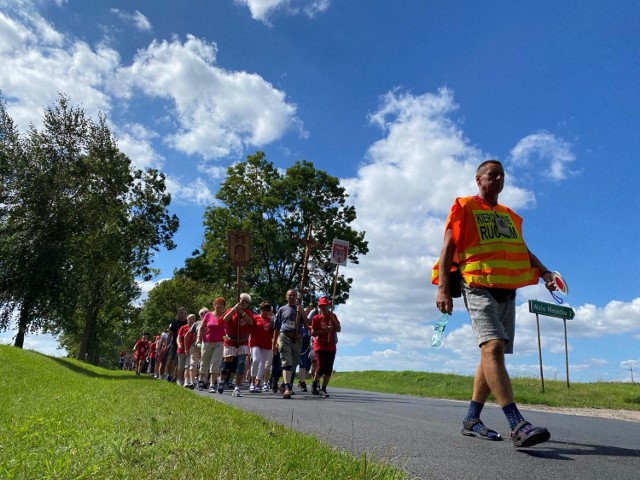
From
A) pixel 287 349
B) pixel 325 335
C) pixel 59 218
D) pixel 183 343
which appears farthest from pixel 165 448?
pixel 59 218

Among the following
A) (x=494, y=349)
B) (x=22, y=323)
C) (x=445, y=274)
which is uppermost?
(x=22, y=323)

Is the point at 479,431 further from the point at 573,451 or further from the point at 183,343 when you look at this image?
the point at 183,343

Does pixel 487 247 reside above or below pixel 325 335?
above

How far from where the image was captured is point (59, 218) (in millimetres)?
23922

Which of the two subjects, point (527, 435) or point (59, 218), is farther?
point (59, 218)

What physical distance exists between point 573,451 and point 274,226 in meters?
29.1

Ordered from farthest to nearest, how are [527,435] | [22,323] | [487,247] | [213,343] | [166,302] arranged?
[166,302], [22,323], [213,343], [487,247], [527,435]

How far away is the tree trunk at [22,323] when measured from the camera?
24430mm

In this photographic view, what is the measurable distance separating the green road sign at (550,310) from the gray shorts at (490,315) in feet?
44.0

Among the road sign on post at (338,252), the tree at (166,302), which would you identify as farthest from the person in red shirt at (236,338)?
the tree at (166,302)

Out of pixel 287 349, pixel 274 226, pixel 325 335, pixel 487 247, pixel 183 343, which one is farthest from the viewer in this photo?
pixel 274 226

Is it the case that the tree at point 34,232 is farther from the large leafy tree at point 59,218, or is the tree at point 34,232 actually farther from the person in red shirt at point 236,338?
the person in red shirt at point 236,338

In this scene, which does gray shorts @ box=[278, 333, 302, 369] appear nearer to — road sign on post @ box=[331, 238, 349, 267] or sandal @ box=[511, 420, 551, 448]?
road sign on post @ box=[331, 238, 349, 267]

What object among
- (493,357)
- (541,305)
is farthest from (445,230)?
(541,305)
